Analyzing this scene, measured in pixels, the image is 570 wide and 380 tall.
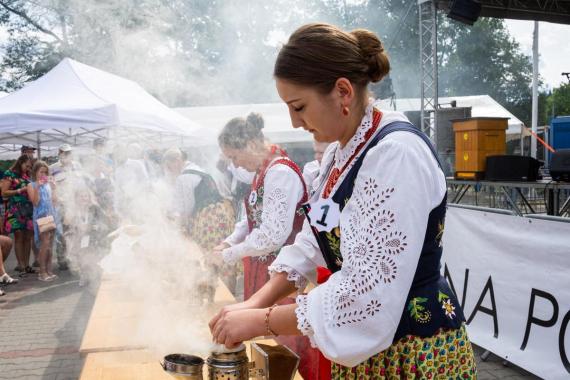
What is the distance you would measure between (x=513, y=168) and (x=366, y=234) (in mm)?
5838

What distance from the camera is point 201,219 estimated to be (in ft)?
15.1

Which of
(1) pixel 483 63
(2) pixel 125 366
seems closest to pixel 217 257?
(2) pixel 125 366

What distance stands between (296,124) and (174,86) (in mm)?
10740

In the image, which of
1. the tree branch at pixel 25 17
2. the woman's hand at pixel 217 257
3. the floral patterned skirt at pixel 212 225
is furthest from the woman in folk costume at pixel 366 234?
the tree branch at pixel 25 17

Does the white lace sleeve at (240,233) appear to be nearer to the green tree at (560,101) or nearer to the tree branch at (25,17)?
the tree branch at (25,17)

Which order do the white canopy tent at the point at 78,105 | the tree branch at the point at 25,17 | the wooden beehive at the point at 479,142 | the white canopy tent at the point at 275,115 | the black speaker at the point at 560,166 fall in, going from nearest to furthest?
1. the black speaker at the point at 560,166
2. the tree branch at the point at 25,17
3. the wooden beehive at the point at 479,142
4. the white canopy tent at the point at 78,105
5. the white canopy tent at the point at 275,115

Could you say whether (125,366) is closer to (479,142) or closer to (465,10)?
(479,142)

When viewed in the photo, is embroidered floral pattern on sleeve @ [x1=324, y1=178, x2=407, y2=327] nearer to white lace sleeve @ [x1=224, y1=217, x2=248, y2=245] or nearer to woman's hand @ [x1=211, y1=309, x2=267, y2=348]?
woman's hand @ [x1=211, y1=309, x2=267, y2=348]

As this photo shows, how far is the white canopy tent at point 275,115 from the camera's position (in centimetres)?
1403

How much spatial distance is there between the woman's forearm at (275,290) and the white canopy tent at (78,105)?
266 inches

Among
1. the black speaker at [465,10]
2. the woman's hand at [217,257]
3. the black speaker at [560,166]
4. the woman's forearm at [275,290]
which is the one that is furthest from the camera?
the black speaker at [465,10]

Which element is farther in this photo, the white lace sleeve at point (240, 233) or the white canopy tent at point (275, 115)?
the white canopy tent at point (275, 115)

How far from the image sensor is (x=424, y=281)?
45.7 inches

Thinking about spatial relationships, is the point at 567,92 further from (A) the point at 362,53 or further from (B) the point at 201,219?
(A) the point at 362,53
